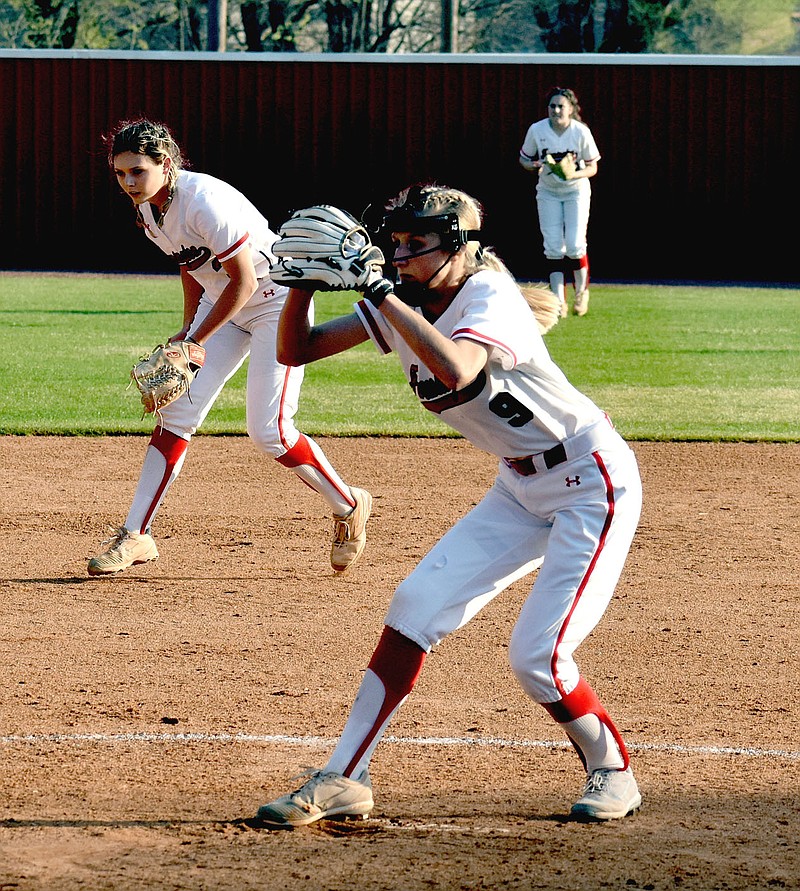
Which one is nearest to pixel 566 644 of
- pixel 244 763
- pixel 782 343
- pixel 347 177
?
pixel 244 763

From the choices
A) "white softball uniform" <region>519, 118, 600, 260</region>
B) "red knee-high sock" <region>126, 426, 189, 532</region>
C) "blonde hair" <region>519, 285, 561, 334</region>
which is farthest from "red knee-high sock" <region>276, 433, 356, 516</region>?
"white softball uniform" <region>519, 118, 600, 260</region>

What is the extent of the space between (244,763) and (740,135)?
71.1 ft

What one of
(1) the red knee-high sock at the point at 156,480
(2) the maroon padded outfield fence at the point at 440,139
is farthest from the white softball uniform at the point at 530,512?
(2) the maroon padded outfield fence at the point at 440,139

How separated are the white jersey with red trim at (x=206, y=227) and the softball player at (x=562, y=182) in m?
9.60

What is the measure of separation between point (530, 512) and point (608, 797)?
2.66 ft

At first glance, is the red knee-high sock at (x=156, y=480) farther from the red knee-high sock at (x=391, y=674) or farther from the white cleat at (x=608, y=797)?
Result: the white cleat at (x=608, y=797)

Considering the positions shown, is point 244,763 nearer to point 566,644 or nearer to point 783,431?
point 566,644

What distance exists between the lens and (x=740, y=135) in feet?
79.4

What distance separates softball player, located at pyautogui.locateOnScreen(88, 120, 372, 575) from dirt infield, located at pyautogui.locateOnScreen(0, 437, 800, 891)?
27 centimetres

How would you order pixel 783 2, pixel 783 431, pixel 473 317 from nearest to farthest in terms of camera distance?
pixel 473 317 < pixel 783 431 < pixel 783 2

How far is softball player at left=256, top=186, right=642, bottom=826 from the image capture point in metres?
3.86

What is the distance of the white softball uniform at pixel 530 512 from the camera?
3.87 meters

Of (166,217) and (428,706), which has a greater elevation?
(166,217)

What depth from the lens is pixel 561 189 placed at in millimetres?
16062
